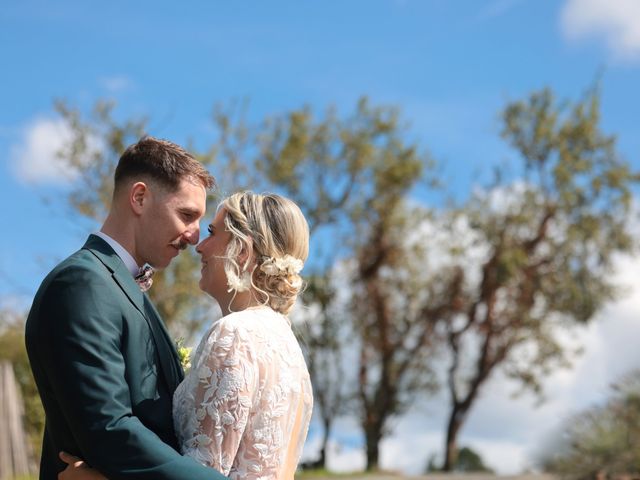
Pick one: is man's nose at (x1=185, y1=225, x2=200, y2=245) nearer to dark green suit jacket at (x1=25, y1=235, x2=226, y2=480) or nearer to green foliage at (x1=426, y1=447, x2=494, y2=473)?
dark green suit jacket at (x1=25, y1=235, x2=226, y2=480)

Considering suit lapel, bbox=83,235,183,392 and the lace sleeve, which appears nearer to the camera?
the lace sleeve

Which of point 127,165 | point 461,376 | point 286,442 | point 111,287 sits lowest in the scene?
point 286,442

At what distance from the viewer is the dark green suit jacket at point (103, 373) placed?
9.59 feet

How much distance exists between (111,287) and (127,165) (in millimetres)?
508

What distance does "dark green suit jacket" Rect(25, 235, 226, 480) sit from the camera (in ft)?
9.59

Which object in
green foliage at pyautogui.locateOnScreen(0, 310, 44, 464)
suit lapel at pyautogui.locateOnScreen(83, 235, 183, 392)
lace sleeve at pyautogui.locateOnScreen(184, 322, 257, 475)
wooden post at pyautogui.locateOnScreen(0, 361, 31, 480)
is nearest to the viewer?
lace sleeve at pyautogui.locateOnScreen(184, 322, 257, 475)

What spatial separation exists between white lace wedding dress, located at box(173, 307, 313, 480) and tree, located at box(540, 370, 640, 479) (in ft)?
35.3

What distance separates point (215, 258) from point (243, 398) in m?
0.54

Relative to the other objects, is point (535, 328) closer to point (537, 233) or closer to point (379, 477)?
point (537, 233)

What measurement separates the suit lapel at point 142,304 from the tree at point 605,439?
1084 cm

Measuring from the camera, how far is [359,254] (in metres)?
23.1

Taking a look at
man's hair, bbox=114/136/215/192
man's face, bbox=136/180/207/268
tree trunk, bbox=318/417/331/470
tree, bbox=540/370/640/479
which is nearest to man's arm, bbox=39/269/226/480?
man's face, bbox=136/180/207/268

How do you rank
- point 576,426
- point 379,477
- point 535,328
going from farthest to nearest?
point 535,328
point 379,477
point 576,426

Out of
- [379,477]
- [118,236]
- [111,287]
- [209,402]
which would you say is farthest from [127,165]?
[379,477]
